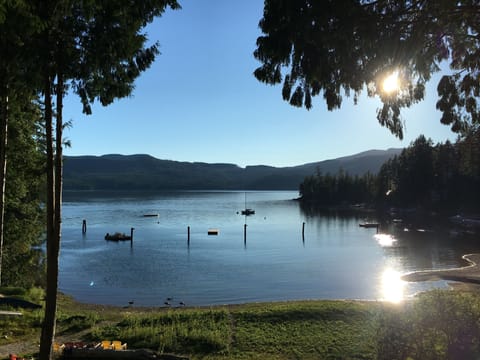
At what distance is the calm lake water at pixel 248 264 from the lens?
38.5 m

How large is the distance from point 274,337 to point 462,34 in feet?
42.6

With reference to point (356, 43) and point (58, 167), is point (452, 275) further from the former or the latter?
point (58, 167)

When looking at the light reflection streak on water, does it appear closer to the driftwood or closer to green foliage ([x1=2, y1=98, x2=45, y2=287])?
the driftwood

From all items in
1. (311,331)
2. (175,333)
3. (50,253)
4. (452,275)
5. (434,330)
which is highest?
(50,253)

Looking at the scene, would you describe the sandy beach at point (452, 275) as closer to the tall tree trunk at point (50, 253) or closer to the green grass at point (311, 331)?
the green grass at point (311, 331)

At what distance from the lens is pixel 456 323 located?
32.1ft

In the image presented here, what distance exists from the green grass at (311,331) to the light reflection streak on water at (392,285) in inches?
670

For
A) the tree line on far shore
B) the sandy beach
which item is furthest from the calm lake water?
the tree line on far shore

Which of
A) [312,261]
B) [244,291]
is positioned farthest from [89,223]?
[244,291]

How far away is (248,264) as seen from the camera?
54375 millimetres

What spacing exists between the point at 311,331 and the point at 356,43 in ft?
40.2

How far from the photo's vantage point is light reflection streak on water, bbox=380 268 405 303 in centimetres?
3654

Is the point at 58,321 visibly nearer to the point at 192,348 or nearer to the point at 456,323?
the point at 192,348

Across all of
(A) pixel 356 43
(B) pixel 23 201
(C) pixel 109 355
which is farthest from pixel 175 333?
(B) pixel 23 201
